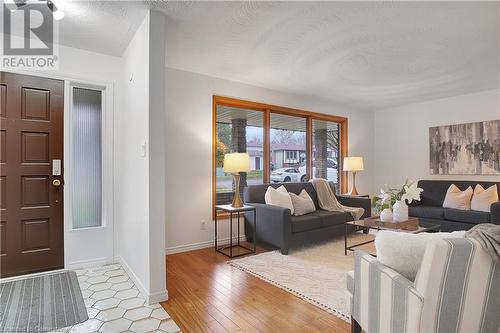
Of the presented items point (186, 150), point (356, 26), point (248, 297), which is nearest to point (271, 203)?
point (186, 150)

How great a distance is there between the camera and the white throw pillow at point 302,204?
4.16 m

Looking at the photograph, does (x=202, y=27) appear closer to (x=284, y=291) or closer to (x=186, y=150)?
(x=186, y=150)

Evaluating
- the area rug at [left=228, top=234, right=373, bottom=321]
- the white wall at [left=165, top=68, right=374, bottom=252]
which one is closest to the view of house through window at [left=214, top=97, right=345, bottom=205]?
the white wall at [left=165, top=68, right=374, bottom=252]

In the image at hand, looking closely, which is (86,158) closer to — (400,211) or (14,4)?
(14,4)

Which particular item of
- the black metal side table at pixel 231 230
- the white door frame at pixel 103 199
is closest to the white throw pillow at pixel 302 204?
the black metal side table at pixel 231 230

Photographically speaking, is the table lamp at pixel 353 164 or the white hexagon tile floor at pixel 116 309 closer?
the white hexagon tile floor at pixel 116 309

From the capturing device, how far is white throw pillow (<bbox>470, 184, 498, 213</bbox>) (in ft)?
14.0

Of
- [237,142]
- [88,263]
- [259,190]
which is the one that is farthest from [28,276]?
[237,142]

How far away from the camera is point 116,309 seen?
2332 mm

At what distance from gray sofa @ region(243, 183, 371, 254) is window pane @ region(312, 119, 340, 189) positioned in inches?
46.0

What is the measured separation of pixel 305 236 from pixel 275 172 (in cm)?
147

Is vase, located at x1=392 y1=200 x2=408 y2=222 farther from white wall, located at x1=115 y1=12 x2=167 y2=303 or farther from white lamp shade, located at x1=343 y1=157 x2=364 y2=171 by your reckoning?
white wall, located at x1=115 y1=12 x2=167 y2=303

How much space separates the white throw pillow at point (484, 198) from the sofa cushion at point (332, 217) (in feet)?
6.22

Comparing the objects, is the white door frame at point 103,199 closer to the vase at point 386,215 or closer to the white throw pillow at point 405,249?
the white throw pillow at point 405,249
